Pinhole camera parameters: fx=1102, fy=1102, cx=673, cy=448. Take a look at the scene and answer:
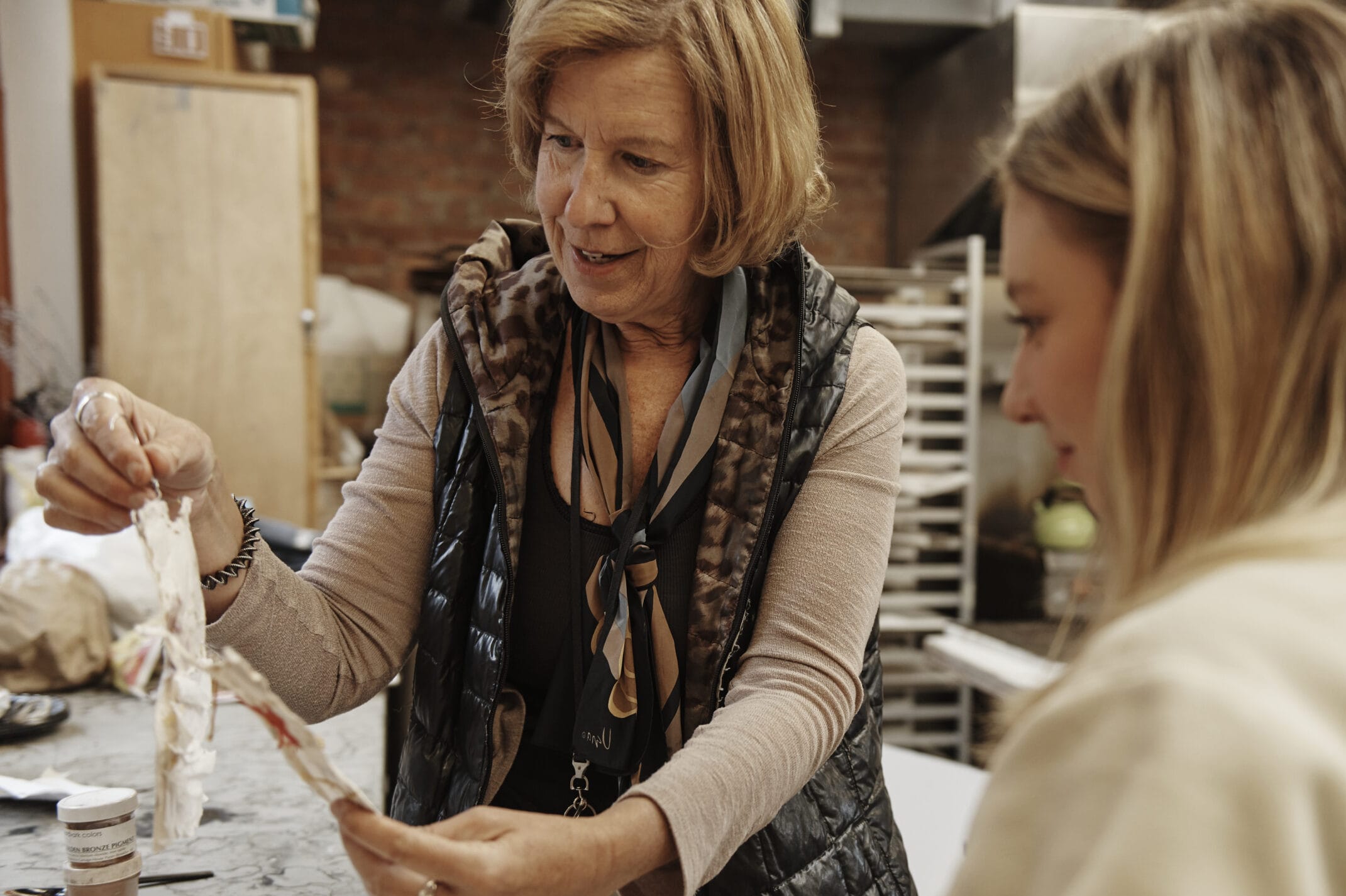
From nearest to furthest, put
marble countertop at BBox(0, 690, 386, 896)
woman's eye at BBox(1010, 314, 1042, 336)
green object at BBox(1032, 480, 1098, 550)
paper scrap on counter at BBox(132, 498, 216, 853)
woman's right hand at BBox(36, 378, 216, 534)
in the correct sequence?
woman's eye at BBox(1010, 314, 1042, 336) < paper scrap on counter at BBox(132, 498, 216, 853) < woman's right hand at BBox(36, 378, 216, 534) < marble countertop at BBox(0, 690, 386, 896) < green object at BBox(1032, 480, 1098, 550)

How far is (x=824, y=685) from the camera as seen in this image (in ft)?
3.64

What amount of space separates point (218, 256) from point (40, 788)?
2361 mm

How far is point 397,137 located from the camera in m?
5.20

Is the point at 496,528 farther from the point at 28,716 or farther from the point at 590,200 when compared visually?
the point at 28,716

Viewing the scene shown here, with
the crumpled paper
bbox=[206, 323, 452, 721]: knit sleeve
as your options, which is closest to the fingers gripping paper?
bbox=[206, 323, 452, 721]: knit sleeve

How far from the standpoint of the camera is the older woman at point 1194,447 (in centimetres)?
45

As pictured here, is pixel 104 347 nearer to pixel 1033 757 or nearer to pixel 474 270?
pixel 474 270

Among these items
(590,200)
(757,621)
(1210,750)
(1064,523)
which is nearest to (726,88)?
(590,200)

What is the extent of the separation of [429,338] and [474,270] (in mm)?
99

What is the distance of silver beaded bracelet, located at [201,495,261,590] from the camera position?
110 centimetres

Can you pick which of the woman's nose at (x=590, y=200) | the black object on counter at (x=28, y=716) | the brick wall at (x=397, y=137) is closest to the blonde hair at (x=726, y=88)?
the woman's nose at (x=590, y=200)

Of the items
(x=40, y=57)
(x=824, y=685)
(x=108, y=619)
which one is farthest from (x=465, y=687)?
(x=40, y=57)

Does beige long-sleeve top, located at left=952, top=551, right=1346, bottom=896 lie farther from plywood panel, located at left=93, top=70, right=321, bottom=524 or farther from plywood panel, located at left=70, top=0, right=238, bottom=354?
plywood panel, located at left=70, top=0, right=238, bottom=354

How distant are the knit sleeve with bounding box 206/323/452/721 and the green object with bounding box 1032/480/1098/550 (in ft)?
11.5
